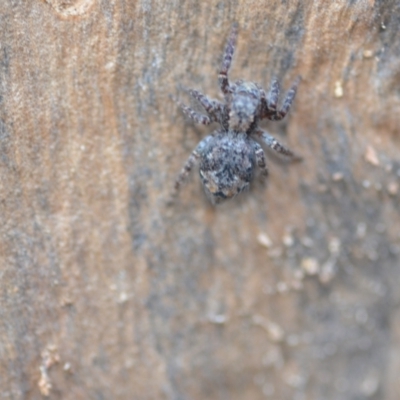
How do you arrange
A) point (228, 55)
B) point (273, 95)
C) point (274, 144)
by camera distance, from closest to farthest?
point (228, 55), point (273, 95), point (274, 144)

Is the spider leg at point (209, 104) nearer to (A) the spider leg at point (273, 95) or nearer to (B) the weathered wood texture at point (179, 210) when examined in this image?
(B) the weathered wood texture at point (179, 210)

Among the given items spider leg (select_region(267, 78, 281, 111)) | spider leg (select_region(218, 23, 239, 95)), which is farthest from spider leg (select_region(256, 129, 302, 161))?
spider leg (select_region(218, 23, 239, 95))

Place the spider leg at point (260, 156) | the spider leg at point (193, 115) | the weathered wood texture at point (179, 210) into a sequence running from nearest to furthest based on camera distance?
1. the weathered wood texture at point (179, 210)
2. the spider leg at point (193, 115)
3. the spider leg at point (260, 156)

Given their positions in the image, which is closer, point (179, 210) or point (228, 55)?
point (228, 55)

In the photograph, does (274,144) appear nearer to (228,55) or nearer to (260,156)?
(260,156)

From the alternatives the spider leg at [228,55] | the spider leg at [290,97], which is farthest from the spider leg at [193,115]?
the spider leg at [290,97]

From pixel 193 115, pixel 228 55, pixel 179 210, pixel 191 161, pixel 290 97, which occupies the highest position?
pixel 228 55

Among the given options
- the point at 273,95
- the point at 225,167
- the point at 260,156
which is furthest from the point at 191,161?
Answer: the point at 273,95

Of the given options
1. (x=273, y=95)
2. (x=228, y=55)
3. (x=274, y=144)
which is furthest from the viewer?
(x=274, y=144)
